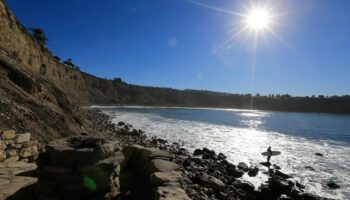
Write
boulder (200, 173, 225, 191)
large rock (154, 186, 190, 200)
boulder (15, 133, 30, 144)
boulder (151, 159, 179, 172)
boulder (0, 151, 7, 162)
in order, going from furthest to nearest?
1. boulder (200, 173, 225, 191)
2. boulder (15, 133, 30, 144)
3. boulder (0, 151, 7, 162)
4. boulder (151, 159, 179, 172)
5. large rock (154, 186, 190, 200)

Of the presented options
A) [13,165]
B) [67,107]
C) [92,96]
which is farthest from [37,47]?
[92,96]

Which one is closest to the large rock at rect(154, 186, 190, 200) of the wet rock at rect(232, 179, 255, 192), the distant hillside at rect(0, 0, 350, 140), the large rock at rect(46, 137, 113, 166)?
the large rock at rect(46, 137, 113, 166)

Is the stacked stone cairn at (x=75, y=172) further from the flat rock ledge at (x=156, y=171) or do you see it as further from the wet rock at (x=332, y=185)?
the wet rock at (x=332, y=185)

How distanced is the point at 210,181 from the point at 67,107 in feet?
37.6

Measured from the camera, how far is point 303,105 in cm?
15038

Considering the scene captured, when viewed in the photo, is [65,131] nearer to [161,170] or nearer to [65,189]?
[161,170]

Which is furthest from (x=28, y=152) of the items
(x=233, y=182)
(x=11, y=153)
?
(x=233, y=182)

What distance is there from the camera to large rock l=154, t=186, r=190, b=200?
617 centimetres

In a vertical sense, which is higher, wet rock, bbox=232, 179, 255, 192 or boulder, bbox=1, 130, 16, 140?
boulder, bbox=1, 130, 16, 140

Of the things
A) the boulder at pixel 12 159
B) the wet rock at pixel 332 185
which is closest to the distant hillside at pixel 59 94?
the boulder at pixel 12 159

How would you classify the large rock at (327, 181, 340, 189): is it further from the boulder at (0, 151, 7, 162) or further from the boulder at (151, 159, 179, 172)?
the boulder at (0, 151, 7, 162)

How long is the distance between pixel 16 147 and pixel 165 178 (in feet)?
15.8

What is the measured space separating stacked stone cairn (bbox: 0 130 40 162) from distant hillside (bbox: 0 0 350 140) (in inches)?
49.5

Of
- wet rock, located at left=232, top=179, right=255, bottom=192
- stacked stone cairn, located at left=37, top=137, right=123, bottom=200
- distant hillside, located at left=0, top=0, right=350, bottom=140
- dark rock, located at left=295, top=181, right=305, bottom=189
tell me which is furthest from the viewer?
dark rock, located at left=295, top=181, right=305, bottom=189
